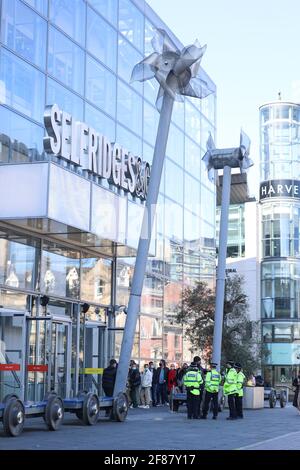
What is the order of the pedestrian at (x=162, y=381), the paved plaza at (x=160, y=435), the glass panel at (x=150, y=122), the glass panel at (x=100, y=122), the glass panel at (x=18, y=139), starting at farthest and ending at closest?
1. the glass panel at (x=150, y=122)
2. the pedestrian at (x=162, y=381)
3. the glass panel at (x=100, y=122)
4. the glass panel at (x=18, y=139)
5. the paved plaza at (x=160, y=435)

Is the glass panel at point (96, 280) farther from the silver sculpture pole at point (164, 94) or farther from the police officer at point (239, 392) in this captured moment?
the police officer at point (239, 392)

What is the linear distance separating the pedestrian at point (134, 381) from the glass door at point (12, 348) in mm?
4791

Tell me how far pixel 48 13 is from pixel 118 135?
634 centimetres

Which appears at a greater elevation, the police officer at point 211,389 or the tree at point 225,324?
the tree at point 225,324

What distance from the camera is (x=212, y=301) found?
1459 inches

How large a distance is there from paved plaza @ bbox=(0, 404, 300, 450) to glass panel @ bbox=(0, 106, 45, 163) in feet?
24.9

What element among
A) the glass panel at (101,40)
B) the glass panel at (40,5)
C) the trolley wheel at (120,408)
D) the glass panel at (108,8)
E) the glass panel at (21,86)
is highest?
the glass panel at (108,8)

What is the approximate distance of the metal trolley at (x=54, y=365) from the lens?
61.7 feet

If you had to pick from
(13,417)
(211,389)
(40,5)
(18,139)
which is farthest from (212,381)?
(40,5)

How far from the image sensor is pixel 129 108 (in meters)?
31.7

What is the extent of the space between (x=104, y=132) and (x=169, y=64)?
689 cm

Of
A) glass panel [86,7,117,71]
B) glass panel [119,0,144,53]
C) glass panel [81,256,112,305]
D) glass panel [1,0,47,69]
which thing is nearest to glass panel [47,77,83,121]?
glass panel [1,0,47,69]

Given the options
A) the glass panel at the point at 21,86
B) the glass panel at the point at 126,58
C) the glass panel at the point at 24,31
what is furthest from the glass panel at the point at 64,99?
the glass panel at the point at 126,58

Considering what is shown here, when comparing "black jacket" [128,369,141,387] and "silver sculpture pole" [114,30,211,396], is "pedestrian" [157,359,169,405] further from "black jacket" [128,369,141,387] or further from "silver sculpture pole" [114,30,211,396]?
"silver sculpture pole" [114,30,211,396]
